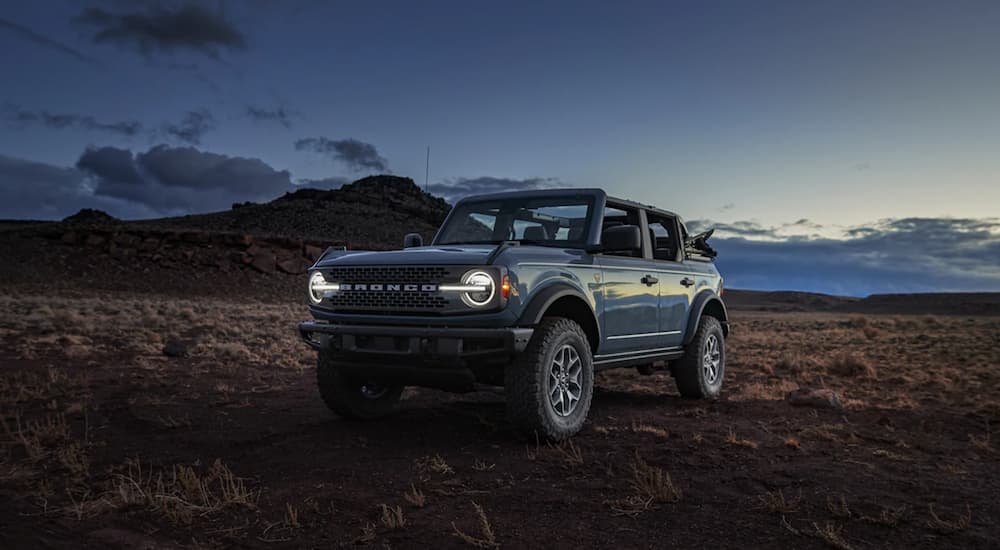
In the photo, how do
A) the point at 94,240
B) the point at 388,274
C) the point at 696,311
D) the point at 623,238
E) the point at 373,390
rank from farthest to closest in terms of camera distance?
1. the point at 94,240
2. the point at 696,311
3. the point at 373,390
4. the point at 623,238
5. the point at 388,274

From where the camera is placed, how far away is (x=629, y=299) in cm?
723

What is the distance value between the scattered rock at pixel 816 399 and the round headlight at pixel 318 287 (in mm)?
5757

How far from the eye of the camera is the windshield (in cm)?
709

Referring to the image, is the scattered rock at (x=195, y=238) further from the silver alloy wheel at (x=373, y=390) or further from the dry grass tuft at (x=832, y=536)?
the dry grass tuft at (x=832, y=536)

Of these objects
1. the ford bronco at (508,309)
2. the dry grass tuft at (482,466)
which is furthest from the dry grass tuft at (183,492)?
the dry grass tuft at (482,466)

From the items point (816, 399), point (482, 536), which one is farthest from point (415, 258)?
point (816, 399)

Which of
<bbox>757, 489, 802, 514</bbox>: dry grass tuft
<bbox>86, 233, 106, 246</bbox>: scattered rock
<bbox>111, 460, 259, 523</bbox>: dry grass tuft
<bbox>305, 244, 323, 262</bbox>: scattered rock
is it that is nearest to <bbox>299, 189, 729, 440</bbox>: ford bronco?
<bbox>111, 460, 259, 523</bbox>: dry grass tuft

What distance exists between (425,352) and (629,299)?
247cm

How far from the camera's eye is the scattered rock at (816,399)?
862 centimetres

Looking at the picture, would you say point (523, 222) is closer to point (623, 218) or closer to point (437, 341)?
point (623, 218)

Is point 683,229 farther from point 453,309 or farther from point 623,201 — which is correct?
point 453,309

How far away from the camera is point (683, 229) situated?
30.1 ft

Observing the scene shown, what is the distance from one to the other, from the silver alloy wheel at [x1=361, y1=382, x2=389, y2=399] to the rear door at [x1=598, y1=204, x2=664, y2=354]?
2340 millimetres

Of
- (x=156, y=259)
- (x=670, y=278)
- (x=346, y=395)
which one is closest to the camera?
(x=346, y=395)
